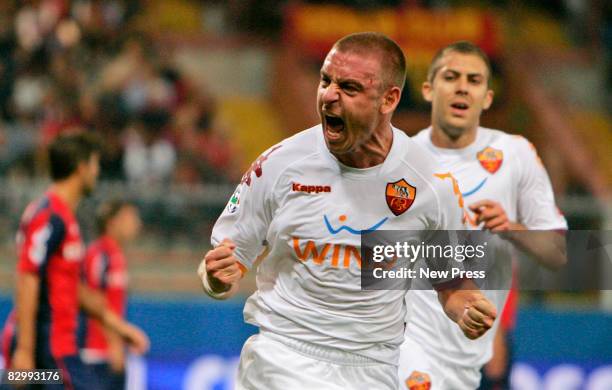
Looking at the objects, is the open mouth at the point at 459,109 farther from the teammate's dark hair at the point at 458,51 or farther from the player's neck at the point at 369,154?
the player's neck at the point at 369,154

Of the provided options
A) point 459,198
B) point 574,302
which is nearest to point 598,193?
point 574,302

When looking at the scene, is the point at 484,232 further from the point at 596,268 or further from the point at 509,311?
the point at 509,311

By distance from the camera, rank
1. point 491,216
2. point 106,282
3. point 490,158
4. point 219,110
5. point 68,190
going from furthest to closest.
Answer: point 219,110 < point 106,282 < point 68,190 < point 490,158 < point 491,216

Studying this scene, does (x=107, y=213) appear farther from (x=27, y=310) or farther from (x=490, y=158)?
(x=490, y=158)

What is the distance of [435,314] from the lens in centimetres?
541

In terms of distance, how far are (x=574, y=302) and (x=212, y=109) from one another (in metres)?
5.40

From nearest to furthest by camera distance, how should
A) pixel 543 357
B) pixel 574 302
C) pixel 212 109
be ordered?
pixel 543 357 → pixel 574 302 → pixel 212 109

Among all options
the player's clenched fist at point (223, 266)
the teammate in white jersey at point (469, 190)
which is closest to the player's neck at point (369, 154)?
the player's clenched fist at point (223, 266)

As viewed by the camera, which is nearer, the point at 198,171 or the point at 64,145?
the point at 64,145

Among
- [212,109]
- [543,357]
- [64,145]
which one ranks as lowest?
[543,357]

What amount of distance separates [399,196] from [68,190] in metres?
2.81

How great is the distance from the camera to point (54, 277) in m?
6.14

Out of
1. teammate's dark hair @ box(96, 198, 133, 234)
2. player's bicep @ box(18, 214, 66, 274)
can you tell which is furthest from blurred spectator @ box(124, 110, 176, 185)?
player's bicep @ box(18, 214, 66, 274)

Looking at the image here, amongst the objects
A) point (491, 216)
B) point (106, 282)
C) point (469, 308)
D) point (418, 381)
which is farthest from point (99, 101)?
point (469, 308)
